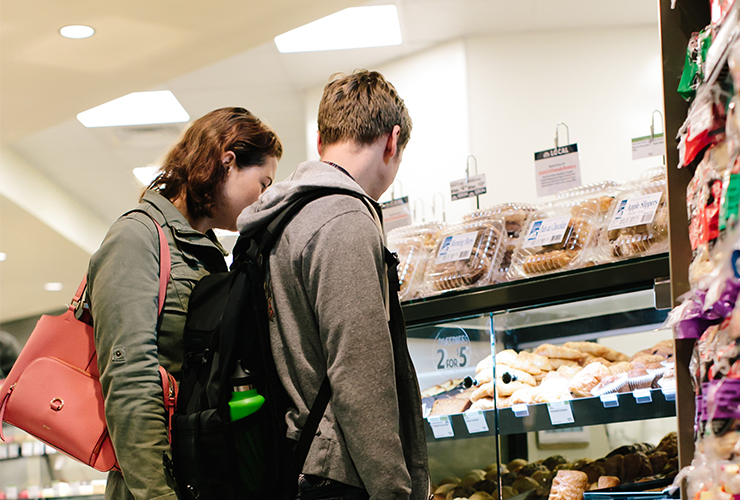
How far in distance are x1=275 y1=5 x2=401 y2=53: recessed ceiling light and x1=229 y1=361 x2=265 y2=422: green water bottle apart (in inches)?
120

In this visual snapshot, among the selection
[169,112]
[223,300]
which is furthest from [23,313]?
[223,300]

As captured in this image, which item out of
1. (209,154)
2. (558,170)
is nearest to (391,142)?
(209,154)

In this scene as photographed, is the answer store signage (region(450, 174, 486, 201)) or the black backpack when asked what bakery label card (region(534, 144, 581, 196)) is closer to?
store signage (region(450, 174, 486, 201))

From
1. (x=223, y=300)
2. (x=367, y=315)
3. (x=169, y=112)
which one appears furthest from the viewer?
(x=169, y=112)

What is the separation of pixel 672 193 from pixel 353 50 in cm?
351

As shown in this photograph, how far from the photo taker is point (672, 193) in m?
1.18

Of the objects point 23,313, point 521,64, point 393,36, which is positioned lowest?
point 23,313

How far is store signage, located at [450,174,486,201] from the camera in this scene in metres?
2.77

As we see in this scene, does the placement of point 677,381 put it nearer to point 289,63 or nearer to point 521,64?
point 521,64

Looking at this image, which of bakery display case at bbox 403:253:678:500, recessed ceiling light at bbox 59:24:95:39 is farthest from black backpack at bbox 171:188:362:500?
recessed ceiling light at bbox 59:24:95:39

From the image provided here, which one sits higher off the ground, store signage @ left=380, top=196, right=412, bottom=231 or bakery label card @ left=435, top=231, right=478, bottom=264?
store signage @ left=380, top=196, right=412, bottom=231

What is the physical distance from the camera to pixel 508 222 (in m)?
2.31

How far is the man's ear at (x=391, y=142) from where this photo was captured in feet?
5.43

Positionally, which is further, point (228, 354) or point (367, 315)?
point (228, 354)
